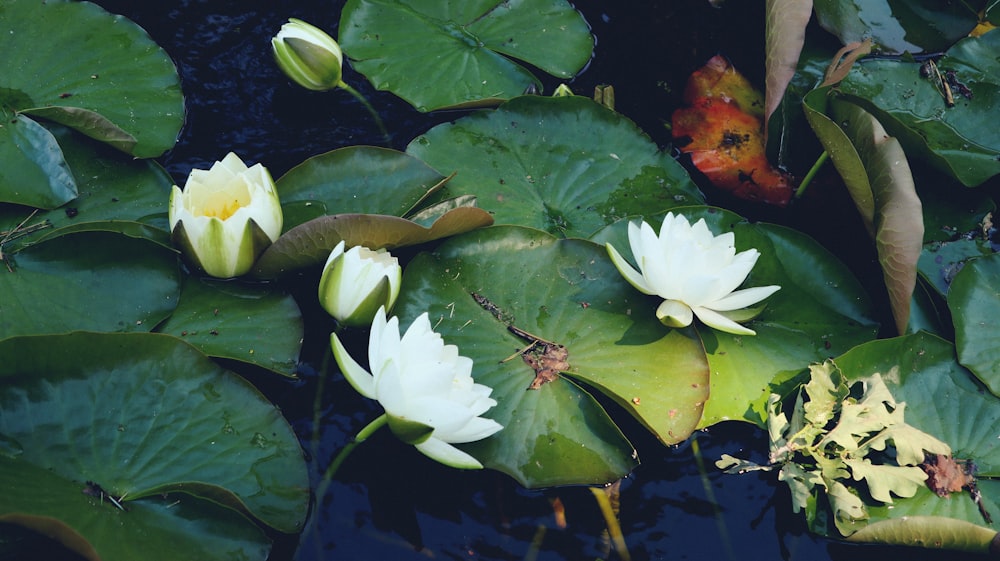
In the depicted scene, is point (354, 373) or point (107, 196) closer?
point (354, 373)

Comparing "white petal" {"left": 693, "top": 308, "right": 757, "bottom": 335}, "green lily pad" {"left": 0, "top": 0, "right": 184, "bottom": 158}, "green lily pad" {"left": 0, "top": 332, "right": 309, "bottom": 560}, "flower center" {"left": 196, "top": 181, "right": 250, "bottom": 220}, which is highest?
"green lily pad" {"left": 0, "top": 0, "right": 184, "bottom": 158}

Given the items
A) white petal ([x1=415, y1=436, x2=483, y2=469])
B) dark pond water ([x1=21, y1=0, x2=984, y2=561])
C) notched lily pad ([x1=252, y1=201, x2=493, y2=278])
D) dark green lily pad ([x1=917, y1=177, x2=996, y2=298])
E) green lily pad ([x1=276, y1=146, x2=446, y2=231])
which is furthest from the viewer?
dark green lily pad ([x1=917, y1=177, x2=996, y2=298])

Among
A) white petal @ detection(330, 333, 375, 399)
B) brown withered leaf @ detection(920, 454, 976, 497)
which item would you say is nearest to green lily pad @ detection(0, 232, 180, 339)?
white petal @ detection(330, 333, 375, 399)

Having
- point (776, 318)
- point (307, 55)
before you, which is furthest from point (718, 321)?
point (307, 55)

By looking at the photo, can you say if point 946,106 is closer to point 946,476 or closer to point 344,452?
point 946,476

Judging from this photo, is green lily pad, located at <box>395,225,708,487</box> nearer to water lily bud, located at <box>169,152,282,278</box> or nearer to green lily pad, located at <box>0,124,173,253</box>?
water lily bud, located at <box>169,152,282,278</box>

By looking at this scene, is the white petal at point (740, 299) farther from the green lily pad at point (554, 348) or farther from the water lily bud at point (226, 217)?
the water lily bud at point (226, 217)
